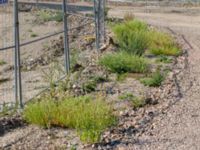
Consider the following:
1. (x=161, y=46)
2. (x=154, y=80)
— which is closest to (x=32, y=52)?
(x=161, y=46)

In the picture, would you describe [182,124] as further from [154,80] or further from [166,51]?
[166,51]

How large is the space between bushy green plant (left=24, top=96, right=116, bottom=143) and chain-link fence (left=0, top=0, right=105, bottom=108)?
3.35 ft

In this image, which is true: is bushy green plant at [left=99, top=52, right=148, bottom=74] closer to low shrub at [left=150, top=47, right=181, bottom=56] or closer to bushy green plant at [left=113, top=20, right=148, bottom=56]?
bushy green plant at [left=113, top=20, right=148, bottom=56]

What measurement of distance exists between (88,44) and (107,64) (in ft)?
19.4

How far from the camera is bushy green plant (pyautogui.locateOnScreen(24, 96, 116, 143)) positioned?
977 cm

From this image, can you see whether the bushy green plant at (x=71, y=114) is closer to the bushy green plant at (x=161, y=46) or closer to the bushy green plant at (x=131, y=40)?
the bushy green plant at (x=131, y=40)

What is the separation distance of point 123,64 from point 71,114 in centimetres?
559

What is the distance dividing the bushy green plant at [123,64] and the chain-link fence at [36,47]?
0.96m

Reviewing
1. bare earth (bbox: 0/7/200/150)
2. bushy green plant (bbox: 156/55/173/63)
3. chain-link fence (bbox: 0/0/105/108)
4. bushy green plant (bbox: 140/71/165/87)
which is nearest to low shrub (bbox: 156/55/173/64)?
bushy green plant (bbox: 156/55/173/63)

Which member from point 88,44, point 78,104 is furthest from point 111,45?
point 78,104

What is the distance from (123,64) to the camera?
51.2 ft

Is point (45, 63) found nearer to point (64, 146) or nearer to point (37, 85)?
point (37, 85)

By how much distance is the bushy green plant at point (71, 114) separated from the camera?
9766mm

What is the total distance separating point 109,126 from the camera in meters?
10.2
